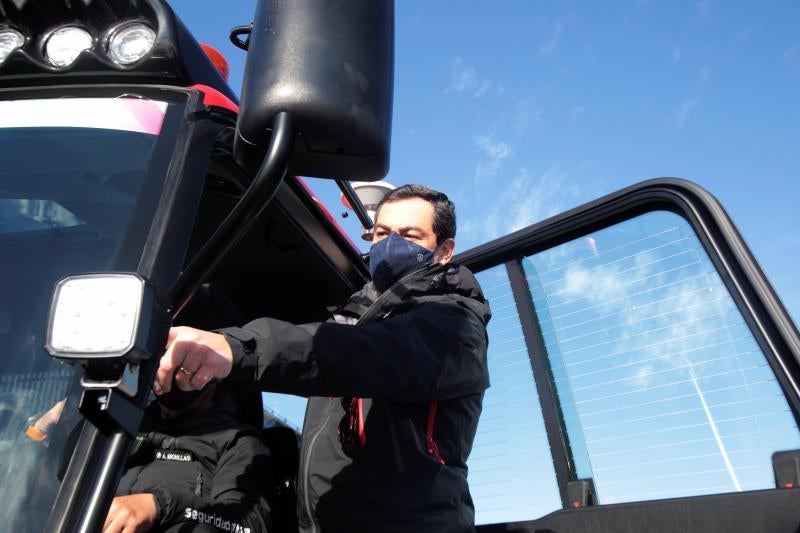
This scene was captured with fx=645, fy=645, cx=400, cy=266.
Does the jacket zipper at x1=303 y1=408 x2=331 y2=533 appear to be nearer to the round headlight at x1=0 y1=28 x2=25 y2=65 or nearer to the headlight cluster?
the headlight cluster

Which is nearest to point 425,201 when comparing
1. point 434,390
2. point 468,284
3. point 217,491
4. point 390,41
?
point 468,284

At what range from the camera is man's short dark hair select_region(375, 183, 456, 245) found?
203 cm

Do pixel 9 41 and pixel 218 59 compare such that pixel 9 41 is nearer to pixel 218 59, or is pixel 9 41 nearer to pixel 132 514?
pixel 218 59

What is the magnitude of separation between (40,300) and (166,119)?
1.52 feet

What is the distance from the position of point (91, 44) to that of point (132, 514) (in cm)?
107

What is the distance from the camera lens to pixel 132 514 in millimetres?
1504

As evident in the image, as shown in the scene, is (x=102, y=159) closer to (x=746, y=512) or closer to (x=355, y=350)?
(x=355, y=350)

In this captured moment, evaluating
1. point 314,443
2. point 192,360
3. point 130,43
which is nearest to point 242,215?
point 192,360

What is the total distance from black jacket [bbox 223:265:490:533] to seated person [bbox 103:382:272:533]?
279 mm

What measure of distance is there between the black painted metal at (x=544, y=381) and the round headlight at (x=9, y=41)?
59.1 inches

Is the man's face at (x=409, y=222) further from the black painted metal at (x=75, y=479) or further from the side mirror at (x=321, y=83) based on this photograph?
the black painted metal at (x=75, y=479)

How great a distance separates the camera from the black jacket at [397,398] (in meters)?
1.16

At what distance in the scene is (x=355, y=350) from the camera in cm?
117

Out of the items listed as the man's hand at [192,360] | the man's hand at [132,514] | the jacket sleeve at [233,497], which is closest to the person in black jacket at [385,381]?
the man's hand at [192,360]
